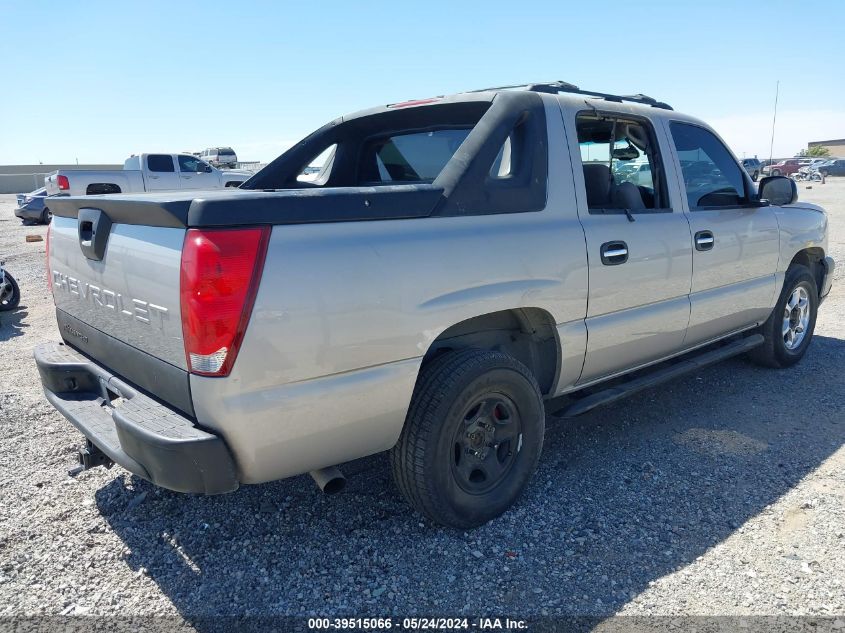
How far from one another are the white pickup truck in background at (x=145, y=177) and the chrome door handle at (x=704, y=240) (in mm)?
14139

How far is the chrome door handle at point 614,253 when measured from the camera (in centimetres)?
335

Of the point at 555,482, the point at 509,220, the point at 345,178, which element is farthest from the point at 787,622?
the point at 345,178

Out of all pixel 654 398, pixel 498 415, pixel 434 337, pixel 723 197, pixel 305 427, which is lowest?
pixel 654 398

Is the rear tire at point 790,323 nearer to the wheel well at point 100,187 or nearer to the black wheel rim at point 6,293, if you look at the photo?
the black wheel rim at point 6,293

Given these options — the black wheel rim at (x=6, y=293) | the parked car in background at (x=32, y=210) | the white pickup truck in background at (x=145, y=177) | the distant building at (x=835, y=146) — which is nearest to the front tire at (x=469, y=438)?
the black wheel rim at (x=6, y=293)

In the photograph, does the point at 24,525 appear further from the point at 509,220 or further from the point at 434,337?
the point at 509,220

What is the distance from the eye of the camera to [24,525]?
3.11 meters

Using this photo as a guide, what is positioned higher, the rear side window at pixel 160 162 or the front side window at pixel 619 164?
the rear side window at pixel 160 162

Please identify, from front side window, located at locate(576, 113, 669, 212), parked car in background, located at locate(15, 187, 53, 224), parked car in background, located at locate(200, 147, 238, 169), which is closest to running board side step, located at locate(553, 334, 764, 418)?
front side window, located at locate(576, 113, 669, 212)

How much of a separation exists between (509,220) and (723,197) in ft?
6.80

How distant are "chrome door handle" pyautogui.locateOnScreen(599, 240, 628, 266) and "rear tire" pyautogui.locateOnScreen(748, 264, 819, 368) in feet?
7.66

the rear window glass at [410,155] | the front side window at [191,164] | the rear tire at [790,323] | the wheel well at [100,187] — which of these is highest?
the front side window at [191,164]

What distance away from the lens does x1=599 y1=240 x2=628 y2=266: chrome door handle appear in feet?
11.0

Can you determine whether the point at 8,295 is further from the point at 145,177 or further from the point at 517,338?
the point at 145,177
